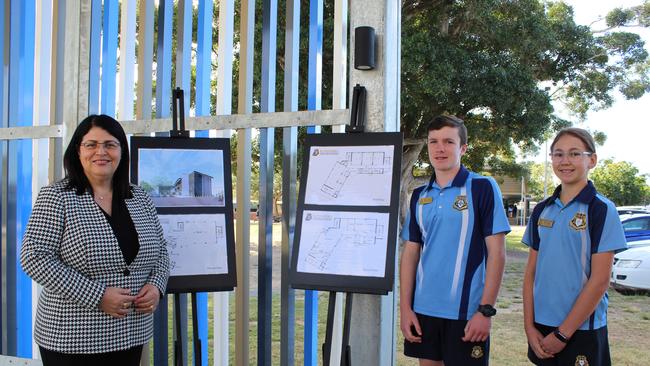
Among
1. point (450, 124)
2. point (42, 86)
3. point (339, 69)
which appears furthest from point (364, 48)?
point (42, 86)

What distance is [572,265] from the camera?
2186 mm

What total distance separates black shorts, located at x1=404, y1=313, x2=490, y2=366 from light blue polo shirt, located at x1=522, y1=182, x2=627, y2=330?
27cm

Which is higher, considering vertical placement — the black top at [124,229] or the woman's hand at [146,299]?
the black top at [124,229]

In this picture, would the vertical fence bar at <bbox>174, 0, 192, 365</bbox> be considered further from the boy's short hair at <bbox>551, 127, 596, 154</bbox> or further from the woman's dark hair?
the boy's short hair at <bbox>551, 127, 596, 154</bbox>

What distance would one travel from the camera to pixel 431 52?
981 centimetres

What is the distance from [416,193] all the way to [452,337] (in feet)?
2.00

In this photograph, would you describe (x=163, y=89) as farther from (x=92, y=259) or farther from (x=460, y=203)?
(x=460, y=203)

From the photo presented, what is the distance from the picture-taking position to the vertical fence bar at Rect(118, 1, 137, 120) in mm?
3449

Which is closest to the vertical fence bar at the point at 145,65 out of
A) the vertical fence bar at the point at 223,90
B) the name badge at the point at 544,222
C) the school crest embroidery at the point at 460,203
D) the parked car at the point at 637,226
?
the vertical fence bar at the point at 223,90

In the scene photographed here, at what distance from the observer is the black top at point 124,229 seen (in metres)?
2.34

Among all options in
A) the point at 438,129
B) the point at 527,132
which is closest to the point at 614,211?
the point at 438,129

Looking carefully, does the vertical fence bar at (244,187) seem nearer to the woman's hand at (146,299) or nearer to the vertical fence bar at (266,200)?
the vertical fence bar at (266,200)

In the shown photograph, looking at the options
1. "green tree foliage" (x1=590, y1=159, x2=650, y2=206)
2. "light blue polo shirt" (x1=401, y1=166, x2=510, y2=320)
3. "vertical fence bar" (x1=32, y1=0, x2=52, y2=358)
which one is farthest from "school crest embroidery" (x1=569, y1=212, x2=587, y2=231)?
"green tree foliage" (x1=590, y1=159, x2=650, y2=206)

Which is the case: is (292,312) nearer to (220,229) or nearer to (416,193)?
(220,229)
